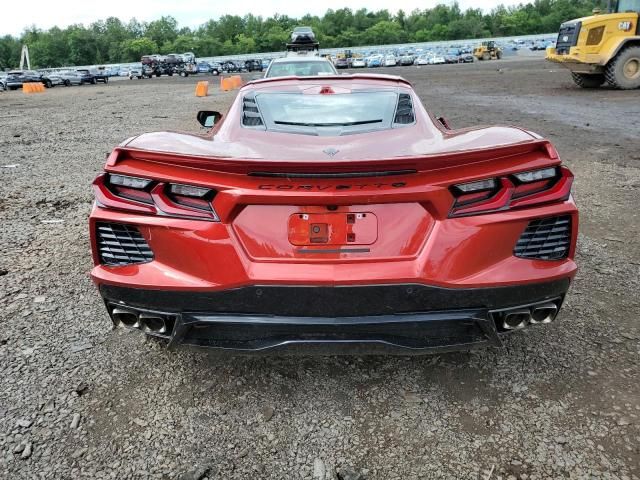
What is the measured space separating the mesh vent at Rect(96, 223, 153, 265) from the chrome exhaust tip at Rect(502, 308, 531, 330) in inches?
62.3

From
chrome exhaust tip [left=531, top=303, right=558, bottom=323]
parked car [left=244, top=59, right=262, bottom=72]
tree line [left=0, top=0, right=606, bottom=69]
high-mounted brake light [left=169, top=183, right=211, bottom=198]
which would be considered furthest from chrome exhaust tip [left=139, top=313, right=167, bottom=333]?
tree line [left=0, top=0, right=606, bottom=69]

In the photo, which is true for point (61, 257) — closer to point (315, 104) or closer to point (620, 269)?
point (315, 104)

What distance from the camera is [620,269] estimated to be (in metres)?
3.86

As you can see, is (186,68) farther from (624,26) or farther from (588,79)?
(624,26)

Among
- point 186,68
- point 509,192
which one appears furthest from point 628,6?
point 186,68

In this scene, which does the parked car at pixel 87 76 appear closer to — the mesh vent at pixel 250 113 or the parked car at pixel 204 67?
the parked car at pixel 204 67

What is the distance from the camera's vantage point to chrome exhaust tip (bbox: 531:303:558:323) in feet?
7.55

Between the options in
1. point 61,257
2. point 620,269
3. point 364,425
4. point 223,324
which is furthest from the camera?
point 61,257

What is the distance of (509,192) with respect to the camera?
2.19m

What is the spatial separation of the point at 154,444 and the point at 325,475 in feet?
2.48

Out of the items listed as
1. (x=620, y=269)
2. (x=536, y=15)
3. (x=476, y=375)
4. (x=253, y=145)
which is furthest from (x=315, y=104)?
(x=536, y=15)

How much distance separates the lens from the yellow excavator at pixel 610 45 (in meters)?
16.2

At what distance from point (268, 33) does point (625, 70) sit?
431 ft

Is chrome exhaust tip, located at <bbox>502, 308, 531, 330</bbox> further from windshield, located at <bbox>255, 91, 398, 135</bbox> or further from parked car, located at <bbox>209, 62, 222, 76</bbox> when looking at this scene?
parked car, located at <bbox>209, 62, 222, 76</bbox>
